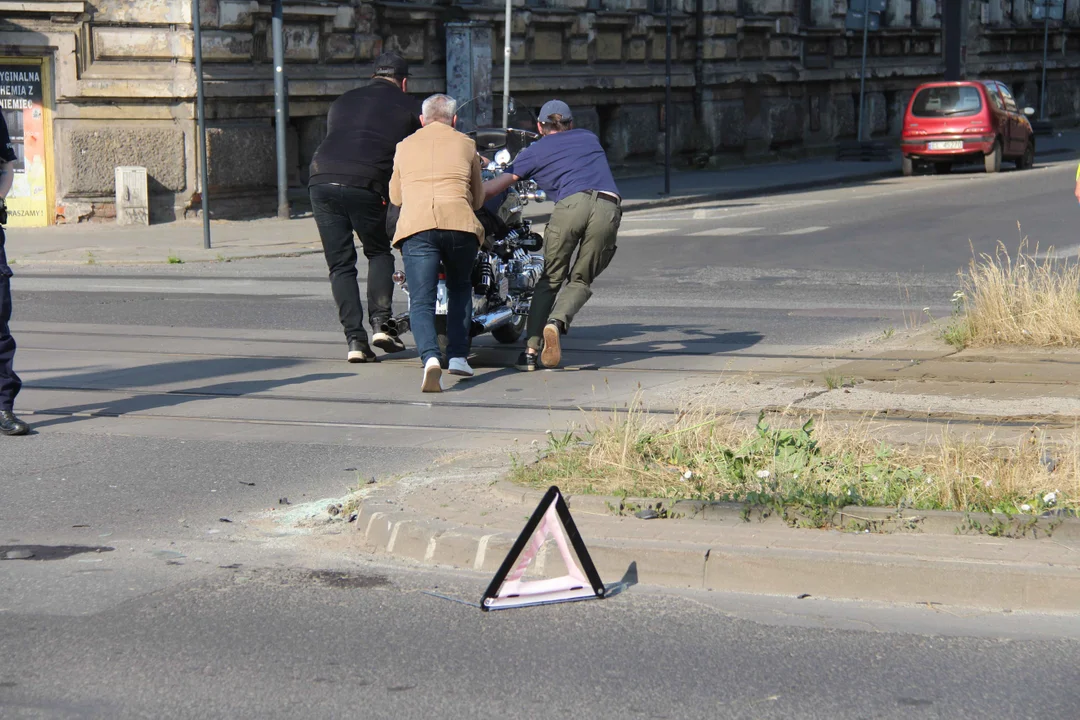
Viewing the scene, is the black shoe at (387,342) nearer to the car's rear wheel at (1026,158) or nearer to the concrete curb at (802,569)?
the concrete curb at (802,569)

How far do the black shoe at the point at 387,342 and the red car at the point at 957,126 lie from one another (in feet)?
69.0

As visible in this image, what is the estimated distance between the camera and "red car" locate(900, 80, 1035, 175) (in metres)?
28.9

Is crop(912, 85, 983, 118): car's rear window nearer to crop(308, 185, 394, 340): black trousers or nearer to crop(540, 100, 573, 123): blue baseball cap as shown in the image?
crop(540, 100, 573, 123): blue baseball cap

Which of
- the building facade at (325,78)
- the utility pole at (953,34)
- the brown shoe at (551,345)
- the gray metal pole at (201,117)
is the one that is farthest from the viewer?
the utility pole at (953,34)

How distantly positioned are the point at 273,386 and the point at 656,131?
2250 centimetres

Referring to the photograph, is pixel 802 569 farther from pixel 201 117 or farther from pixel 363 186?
pixel 201 117

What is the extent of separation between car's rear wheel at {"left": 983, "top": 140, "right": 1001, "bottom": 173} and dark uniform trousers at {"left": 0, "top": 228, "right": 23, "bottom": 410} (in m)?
24.6

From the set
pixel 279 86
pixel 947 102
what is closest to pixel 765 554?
pixel 279 86

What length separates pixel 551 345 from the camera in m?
9.55

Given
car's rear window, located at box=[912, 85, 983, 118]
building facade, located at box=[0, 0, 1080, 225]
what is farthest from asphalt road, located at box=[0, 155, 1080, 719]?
car's rear window, located at box=[912, 85, 983, 118]

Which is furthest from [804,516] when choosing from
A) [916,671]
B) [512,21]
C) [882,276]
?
[512,21]

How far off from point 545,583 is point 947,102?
25958 mm

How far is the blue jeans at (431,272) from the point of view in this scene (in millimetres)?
9141

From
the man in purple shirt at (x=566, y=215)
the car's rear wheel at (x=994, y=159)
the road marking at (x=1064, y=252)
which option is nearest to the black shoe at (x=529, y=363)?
the man in purple shirt at (x=566, y=215)
